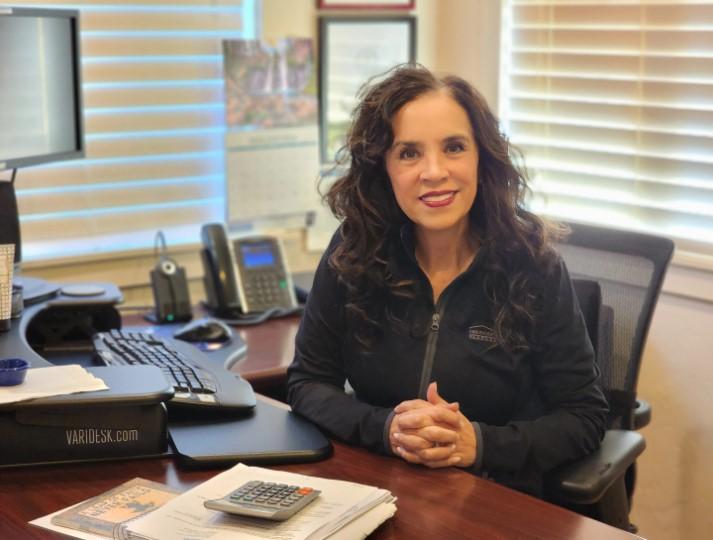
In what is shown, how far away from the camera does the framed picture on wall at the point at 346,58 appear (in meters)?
3.04

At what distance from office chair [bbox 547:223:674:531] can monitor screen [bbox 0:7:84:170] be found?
1167 mm

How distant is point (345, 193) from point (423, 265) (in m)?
0.21

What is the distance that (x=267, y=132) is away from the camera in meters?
2.96

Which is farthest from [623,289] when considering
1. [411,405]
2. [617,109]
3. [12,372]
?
[12,372]

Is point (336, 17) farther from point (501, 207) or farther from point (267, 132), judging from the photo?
point (501, 207)

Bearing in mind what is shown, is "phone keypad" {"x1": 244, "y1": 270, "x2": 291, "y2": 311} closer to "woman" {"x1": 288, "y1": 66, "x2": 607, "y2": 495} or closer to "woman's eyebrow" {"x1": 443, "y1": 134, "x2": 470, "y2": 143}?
"woman" {"x1": 288, "y1": 66, "x2": 607, "y2": 495}

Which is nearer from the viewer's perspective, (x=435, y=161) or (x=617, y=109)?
(x=435, y=161)

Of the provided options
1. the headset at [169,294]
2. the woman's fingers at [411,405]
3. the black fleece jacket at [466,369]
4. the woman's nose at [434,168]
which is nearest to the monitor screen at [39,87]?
the headset at [169,294]

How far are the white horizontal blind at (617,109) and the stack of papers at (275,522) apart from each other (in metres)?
1.39

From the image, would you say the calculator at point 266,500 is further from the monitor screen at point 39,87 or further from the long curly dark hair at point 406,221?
the monitor screen at point 39,87

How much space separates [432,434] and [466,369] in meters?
0.23

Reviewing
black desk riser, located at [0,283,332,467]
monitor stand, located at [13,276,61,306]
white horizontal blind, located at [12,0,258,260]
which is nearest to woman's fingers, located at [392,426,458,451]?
black desk riser, located at [0,283,332,467]

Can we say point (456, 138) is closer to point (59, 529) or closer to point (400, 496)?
point (400, 496)

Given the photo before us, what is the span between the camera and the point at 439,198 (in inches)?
74.9
